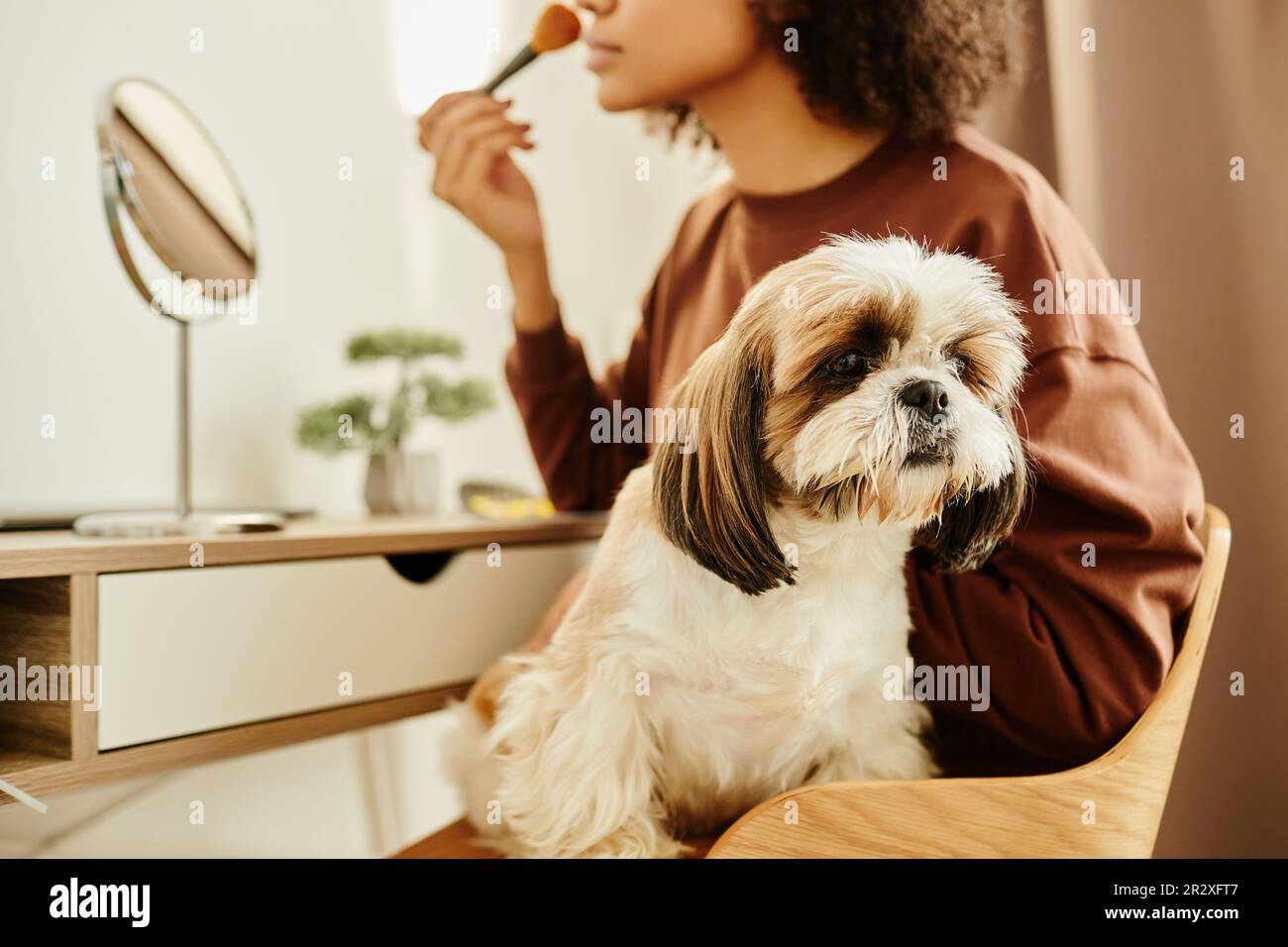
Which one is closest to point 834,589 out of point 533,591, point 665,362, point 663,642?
point 663,642

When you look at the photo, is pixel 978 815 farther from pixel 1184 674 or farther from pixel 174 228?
pixel 174 228

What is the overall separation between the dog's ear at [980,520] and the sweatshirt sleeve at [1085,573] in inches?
1.8

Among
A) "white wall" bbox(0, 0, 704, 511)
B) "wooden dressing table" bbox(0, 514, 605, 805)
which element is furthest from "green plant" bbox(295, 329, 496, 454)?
"wooden dressing table" bbox(0, 514, 605, 805)

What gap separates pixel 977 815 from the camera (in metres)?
0.97

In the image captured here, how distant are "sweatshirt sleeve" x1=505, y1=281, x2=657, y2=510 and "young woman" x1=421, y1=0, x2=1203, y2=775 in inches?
7.0

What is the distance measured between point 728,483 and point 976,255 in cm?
39

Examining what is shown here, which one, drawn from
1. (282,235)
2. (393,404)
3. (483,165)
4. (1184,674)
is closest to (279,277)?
(282,235)

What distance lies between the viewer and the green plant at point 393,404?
6.25 ft

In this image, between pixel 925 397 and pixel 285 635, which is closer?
pixel 925 397

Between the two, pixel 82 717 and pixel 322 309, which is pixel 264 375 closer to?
pixel 322 309

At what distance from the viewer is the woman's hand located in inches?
56.9

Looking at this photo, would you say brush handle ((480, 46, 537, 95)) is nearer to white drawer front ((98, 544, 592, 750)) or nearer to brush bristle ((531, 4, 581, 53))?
brush bristle ((531, 4, 581, 53))

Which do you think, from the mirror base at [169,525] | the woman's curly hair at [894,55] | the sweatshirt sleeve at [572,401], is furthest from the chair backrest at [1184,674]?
the mirror base at [169,525]

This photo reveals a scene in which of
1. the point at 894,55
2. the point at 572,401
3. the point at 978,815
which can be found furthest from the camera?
the point at 572,401
